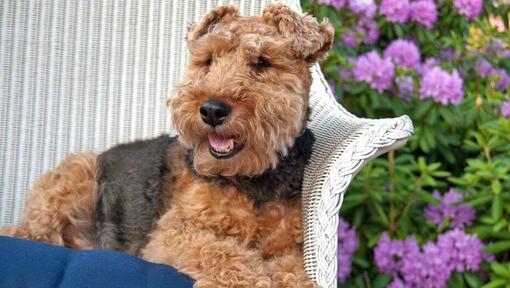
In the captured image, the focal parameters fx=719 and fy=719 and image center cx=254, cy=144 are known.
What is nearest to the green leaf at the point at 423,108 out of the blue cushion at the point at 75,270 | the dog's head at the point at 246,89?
the dog's head at the point at 246,89

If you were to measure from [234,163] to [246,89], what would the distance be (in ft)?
0.83

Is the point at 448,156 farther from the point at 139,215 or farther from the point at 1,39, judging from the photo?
the point at 1,39

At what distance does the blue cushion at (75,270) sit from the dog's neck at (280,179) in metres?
0.43

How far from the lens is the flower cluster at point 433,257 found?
3242 millimetres

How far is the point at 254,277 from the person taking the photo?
2.22 meters

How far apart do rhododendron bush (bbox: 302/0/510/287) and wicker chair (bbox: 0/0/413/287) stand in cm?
64

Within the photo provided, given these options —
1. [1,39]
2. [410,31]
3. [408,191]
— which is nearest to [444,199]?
[408,191]

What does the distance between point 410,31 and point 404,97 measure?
62cm

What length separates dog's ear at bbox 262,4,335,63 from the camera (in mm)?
2496

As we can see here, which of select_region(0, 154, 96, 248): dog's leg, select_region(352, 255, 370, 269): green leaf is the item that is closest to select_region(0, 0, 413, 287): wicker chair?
select_region(0, 154, 96, 248): dog's leg

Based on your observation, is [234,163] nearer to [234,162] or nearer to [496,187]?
[234,162]

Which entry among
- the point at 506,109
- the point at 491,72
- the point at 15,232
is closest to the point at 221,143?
the point at 15,232

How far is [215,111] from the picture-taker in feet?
7.38

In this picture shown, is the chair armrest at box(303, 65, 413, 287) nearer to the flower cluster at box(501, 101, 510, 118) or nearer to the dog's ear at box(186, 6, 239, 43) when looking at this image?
the dog's ear at box(186, 6, 239, 43)
